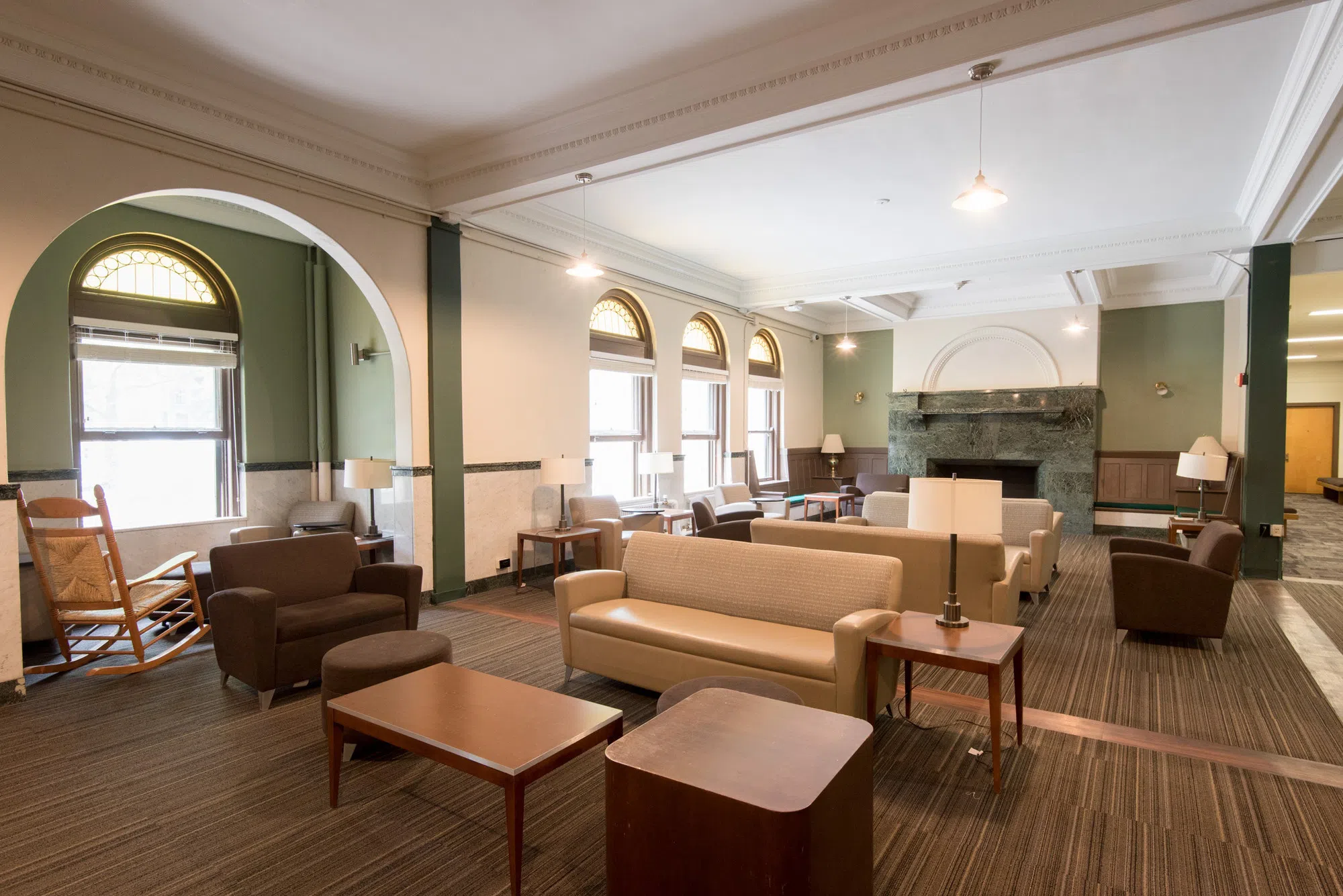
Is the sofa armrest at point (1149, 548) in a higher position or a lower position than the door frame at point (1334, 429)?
lower

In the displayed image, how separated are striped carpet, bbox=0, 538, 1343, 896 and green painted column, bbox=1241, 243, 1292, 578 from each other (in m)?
3.53

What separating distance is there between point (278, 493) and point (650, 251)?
4.55 metres

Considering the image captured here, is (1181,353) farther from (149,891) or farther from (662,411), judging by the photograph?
(149,891)

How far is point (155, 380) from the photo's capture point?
603 centimetres

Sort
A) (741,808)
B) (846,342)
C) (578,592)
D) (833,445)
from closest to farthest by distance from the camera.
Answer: (741,808)
(578,592)
(846,342)
(833,445)

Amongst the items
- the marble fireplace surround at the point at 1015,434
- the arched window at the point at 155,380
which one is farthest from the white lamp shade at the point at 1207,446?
the arched window at the point at 155,380

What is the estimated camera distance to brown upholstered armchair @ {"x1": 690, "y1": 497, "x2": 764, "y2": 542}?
629cm

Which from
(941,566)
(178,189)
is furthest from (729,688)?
(178,189)

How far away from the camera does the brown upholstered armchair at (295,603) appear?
362cm

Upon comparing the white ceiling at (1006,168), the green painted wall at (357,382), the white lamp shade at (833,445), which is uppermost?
the white ceiling at (1006,168)

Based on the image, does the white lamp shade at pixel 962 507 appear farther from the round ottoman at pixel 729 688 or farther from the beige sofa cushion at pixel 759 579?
the round ottoman at pixel 729 688

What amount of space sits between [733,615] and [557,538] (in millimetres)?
2731

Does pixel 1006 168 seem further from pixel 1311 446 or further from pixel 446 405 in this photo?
pixel 1311 446

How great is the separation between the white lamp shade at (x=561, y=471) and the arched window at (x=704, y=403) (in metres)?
2.61
